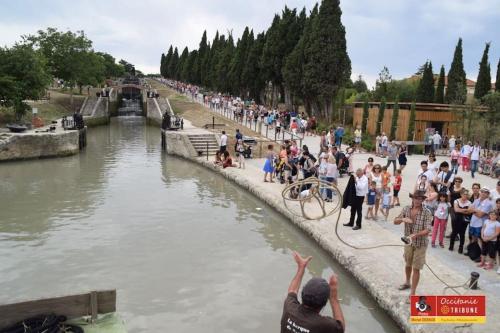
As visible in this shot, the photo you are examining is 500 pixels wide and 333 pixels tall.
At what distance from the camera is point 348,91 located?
52.8 m

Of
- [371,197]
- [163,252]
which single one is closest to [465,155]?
[371,197]

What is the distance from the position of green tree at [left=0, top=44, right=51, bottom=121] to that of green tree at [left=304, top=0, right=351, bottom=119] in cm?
1924

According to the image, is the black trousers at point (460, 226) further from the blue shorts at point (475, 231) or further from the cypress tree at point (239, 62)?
the cypress tree at point (239, 62)

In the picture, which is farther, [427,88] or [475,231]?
[427,88]

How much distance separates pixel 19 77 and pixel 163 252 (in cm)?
2364

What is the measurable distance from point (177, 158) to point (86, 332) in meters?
19.3

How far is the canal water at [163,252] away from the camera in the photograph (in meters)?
7.61

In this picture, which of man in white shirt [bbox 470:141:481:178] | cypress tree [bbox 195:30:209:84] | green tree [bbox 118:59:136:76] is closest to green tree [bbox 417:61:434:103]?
man in white shirt [bbox 470:141:481:178]

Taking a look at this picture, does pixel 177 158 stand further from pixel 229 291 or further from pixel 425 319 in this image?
pixel 425 319

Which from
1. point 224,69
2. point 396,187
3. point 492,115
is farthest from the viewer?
point 224,69

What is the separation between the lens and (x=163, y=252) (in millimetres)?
10281

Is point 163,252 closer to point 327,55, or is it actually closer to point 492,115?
point 492,115

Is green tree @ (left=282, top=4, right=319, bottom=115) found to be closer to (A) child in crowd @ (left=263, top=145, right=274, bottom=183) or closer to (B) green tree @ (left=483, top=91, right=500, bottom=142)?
(B) green tree @ (left=483, top=91, right=500, bottom=142)

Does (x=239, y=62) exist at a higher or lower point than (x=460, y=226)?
higher
